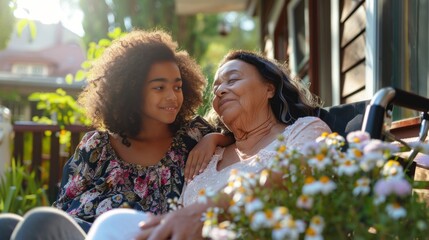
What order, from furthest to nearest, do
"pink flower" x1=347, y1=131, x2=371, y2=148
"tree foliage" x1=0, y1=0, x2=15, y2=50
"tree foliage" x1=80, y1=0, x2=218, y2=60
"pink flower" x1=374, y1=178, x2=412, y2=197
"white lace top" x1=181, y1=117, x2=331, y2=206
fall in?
"tree foliage" x1=80, y1=0, x2=218, y2=60 < "tree foliage" x1=0, y1=0, x2=15, y2=50 < "white lace top" x1=181, y1=117, x2=331, y2=206 < "pink flower" x1=347, y1=131, x2=371, y2=148 < "pink flower" x1=374, y1=178, x2=412, y2=197

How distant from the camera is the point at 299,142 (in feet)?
6.88

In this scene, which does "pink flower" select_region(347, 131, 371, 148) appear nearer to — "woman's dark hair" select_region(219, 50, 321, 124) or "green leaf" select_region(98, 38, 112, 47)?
"woman's dark hair" select_region(219, 50, 321, 124)

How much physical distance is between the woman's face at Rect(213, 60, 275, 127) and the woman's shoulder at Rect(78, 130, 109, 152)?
0.43 meters

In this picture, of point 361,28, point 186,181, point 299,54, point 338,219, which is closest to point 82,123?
point 299,54

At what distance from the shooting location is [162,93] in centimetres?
240

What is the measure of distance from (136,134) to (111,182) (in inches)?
8.9

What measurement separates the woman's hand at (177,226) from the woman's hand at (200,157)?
63 centimetres

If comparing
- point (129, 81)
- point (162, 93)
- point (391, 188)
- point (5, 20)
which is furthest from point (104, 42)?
point (391, 188)

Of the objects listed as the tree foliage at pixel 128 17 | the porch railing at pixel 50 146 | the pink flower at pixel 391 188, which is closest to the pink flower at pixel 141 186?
the pink flower at pixel 391 188

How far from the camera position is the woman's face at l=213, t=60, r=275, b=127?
7.67ft

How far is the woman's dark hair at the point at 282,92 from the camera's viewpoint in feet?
7.83

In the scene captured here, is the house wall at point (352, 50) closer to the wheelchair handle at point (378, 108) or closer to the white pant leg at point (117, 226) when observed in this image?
the wheelchair handle at point (378, 108)

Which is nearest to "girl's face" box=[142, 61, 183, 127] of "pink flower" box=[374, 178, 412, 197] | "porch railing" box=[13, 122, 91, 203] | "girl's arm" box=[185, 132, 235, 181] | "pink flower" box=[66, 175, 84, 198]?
"girl's arm" box=[185, 132, 235, 181]

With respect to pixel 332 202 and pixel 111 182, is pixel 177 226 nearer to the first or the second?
pixel 332 202
